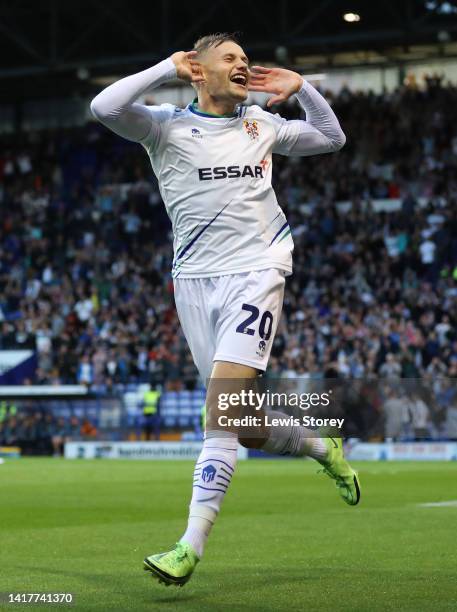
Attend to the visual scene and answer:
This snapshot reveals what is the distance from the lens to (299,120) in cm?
716

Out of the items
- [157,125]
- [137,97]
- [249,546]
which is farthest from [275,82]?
[249,546]

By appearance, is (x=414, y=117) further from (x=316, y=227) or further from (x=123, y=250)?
(x=123, y=250)

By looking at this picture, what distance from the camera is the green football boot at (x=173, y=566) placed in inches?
221

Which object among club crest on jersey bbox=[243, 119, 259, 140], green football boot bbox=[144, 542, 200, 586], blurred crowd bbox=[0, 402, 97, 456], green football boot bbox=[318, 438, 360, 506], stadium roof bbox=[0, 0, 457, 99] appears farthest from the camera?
stadium roof bbox=[0, 0, 457, 99]

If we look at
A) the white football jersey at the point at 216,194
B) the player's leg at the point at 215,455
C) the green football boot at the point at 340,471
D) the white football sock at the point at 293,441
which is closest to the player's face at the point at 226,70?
the white football jersey at the point at 216,194

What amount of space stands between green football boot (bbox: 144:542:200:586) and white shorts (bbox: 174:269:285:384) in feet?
3.42

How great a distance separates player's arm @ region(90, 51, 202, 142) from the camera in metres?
6.34

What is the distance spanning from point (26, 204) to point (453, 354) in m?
16.9

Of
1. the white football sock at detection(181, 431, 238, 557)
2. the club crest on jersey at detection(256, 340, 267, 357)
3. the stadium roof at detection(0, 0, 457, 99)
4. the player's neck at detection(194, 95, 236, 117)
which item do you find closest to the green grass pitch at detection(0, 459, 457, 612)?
the white football sock at detection(181, 431, 238, 557)

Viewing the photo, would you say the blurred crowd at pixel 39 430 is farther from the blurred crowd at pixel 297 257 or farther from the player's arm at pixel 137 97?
the player's arm at pixel 137 97

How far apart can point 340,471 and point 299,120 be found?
6.91 ft

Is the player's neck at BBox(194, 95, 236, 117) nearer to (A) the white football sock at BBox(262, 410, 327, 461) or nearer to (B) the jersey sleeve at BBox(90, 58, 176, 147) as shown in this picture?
(B) the jersey sleeve at BBox(90, 58, 176, 147)

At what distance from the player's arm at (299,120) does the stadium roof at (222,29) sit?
2393cm

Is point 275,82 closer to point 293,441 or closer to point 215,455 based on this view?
point 293,441
